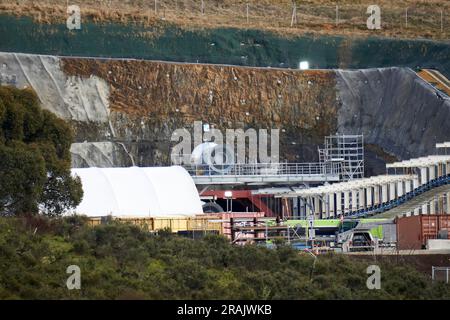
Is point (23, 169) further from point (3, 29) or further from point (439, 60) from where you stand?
point (439, 60)

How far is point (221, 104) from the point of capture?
107 meters

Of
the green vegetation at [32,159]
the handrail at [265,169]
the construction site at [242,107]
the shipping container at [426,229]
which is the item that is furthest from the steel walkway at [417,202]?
the green vegetation at [32,159]

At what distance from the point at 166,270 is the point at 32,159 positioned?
19.5m

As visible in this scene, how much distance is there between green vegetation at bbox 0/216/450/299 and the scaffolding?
134ft

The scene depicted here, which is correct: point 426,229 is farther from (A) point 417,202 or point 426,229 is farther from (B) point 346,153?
(B) point 346,153

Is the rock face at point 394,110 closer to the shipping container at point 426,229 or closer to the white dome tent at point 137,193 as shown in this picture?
the white dome tent at point 137,193

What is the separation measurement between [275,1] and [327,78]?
26745mm

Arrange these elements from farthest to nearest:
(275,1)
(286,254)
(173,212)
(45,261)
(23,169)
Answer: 1. (275,1)
2. (173,212)
3. (23,169)
4. (286,254)
5. (45,261)

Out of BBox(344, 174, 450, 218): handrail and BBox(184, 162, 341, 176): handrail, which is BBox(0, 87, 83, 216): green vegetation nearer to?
BBox(344, 174, 450, 218): handrail

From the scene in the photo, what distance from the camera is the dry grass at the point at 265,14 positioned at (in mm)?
114263

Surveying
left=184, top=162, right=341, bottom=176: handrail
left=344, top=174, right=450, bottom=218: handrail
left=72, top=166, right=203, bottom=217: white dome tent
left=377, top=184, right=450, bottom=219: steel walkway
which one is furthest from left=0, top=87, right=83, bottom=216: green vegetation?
left=184, top=162, right=341, bottom=176: handrail

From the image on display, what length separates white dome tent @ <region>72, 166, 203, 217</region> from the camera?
252ft
